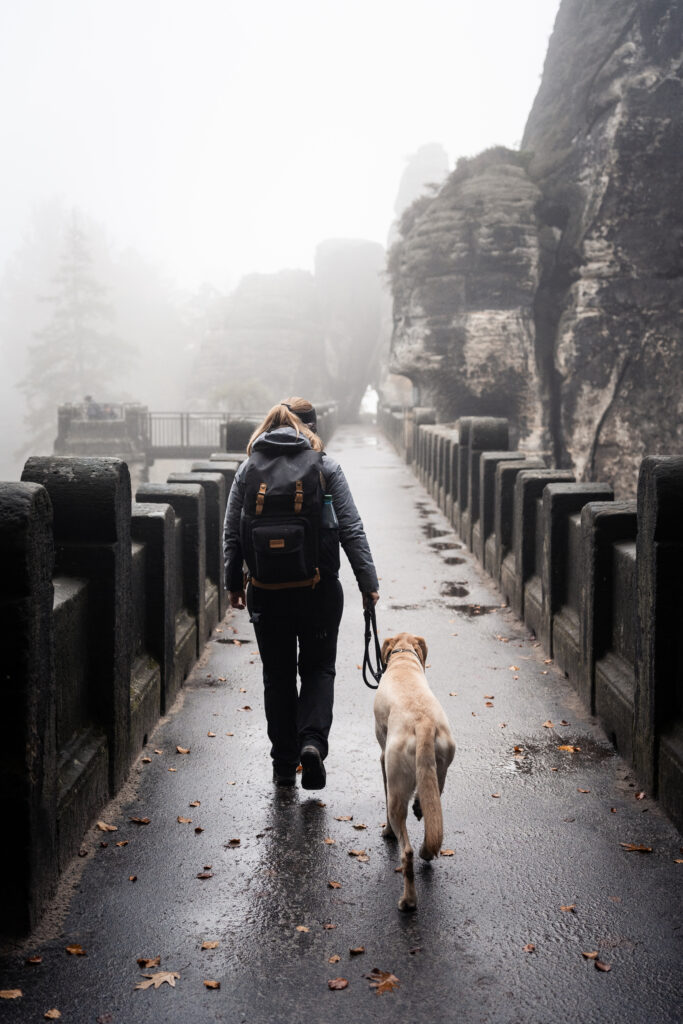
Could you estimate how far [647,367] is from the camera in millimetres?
33656

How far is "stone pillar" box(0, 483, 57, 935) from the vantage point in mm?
3896

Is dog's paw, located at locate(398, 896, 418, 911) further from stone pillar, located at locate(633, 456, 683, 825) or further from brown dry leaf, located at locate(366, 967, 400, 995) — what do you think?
stone pillar, located at locate(633, 456, 683, 825)

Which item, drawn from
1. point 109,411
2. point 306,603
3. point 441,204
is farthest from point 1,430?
point 306,603

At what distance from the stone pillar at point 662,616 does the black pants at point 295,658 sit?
167 cm

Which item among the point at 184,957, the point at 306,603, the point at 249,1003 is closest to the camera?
the point at 249,1003

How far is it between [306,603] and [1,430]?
9155 centimetres

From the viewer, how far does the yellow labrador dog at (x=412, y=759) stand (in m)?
4.23


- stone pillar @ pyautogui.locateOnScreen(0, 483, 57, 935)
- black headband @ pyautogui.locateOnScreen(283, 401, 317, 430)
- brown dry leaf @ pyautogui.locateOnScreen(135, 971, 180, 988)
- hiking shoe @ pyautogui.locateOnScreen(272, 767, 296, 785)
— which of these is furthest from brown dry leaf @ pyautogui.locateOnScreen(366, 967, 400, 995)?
black headband @ pyautogui.locateOnScreen(283, 401, 317, 430)

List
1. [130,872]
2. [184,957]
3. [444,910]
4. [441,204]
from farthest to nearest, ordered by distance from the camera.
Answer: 1. [441,204]
2. [130,872]
3. [444,910]
4. [184,957]

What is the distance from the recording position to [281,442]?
548 cm

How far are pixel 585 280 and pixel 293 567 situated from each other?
3071 cm

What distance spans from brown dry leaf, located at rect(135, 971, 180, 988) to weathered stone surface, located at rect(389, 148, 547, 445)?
31.3 m

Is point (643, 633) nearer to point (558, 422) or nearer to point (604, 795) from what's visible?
point (604, 795)

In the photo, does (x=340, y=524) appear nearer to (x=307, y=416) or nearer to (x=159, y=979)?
(x=307, y=416)
